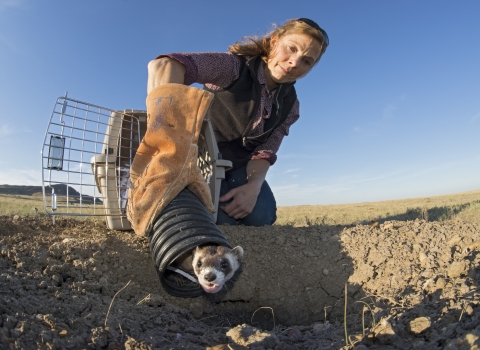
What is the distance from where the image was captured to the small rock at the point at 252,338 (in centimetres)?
142

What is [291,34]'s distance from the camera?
10.6 feet

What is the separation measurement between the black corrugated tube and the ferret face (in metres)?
0.05

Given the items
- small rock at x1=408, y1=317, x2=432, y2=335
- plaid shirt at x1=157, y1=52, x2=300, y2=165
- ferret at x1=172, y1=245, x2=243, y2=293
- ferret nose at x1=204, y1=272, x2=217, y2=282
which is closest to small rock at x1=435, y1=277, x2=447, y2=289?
small rock at x1=408, y1=317, x2=432, y2=335

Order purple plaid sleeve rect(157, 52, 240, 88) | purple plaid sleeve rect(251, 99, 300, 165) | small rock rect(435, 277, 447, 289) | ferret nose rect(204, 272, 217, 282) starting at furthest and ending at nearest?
purple plaid sleeve rect(251, 99, 300, 165) < purple plaid sleeve rect(157, 52, 240, 88) < small rock rect(435, 277, 447, 289) < ferret nose rect(204, 272, 217, 282)

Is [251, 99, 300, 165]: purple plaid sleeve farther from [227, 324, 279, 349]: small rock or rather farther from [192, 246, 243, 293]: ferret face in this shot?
[227, 324, 279, 349]: small rock

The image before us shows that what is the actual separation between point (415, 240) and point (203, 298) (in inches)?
65.1

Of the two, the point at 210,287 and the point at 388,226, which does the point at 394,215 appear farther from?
the point at 210,287

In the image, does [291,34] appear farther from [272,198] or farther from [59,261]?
[59,261]

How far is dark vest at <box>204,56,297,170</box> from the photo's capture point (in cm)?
341

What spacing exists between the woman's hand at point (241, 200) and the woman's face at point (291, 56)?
1.12 metres

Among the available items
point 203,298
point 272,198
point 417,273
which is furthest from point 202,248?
point 272,198

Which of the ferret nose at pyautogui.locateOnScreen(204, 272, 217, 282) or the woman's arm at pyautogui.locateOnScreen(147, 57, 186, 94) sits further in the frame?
the woman's arm at pyautogui.locateOnScreen(147, 57, 186, 94)

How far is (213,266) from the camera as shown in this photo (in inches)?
72.1

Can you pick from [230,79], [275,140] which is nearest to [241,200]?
[275,140]
